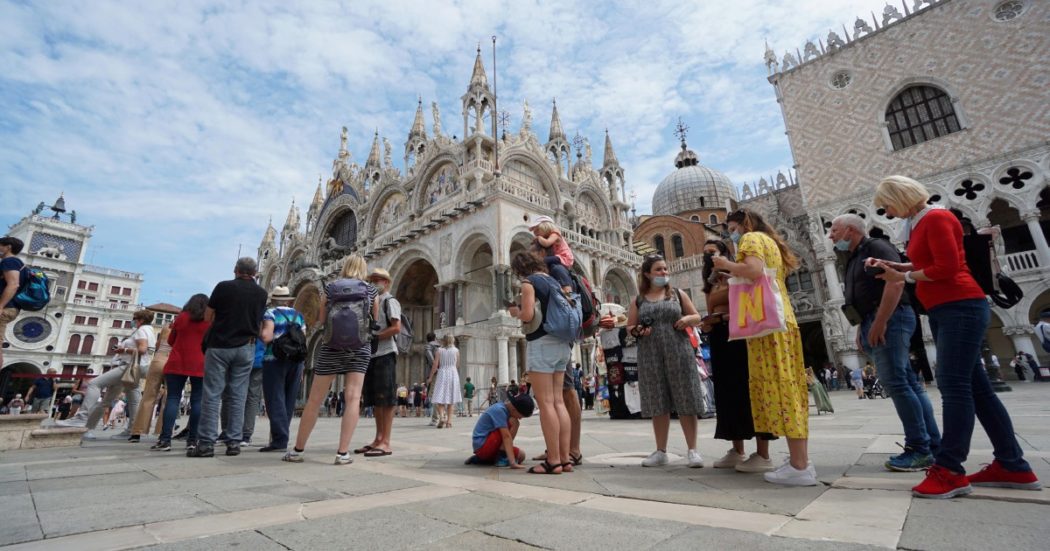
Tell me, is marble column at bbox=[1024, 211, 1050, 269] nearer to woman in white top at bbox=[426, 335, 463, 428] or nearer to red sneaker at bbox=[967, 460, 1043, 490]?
woman in white top at bbox=[426, 335, 463, 428]

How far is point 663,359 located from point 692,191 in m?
33.9

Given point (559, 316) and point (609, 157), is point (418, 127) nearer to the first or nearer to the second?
point (609, 157)

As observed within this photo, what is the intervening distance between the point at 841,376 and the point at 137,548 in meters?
24.9

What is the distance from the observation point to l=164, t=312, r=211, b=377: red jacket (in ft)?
15.9

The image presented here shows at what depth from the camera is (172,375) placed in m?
4.88

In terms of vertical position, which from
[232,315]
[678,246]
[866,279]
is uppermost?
[678,246]

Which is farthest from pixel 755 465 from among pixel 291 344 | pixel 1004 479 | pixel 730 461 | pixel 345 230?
pixel 345 230

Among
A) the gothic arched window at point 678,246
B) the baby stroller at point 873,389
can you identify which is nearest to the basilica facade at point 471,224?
the gothic arched window at point 678,246

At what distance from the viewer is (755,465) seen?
117 inches

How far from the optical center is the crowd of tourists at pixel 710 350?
7.79 ft

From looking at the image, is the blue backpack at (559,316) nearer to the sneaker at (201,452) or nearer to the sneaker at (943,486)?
the sneaker at (943,486)

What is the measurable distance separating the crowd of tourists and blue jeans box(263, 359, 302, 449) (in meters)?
0.01

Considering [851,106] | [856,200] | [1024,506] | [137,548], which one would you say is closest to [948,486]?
[1024,506]

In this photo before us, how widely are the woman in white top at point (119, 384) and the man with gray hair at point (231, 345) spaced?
8.12 ft
